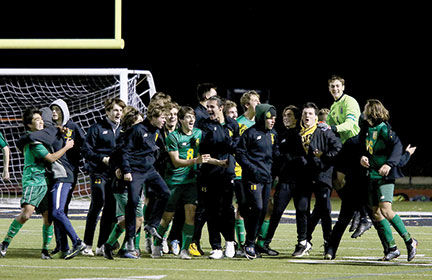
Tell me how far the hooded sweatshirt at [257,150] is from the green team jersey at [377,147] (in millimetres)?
1148

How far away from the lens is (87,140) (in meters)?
9.61

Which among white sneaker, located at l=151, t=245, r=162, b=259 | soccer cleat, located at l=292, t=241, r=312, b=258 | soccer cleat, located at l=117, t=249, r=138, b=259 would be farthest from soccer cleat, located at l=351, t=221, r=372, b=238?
soccer cleat, located at l=117, t=249, r=138, b=259

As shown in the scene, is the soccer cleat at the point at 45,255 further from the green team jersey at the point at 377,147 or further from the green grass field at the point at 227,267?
the green team jersey at the point at 377,147

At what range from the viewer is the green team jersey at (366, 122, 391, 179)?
28.7 feet

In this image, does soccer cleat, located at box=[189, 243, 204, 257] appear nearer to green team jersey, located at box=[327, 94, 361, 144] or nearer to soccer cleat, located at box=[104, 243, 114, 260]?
soccer cleat, located at box=[104, 243, 114, 260]

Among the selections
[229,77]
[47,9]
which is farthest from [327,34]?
[47,9]

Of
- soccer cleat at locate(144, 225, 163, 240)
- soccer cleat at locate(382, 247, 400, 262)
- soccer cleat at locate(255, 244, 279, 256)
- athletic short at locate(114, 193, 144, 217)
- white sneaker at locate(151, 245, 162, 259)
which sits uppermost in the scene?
athletic short at locate(114, 193, 144, 217)

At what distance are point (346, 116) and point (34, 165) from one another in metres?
3.59

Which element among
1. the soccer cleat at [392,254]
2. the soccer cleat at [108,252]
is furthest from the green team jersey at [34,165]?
the soccer cleat at [392,254]

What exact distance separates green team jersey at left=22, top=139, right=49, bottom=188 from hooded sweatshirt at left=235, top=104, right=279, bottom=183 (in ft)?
6.76

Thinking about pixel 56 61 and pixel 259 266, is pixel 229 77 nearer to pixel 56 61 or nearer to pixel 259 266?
pixel 56 61

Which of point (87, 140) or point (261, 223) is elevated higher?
point (87, 140)

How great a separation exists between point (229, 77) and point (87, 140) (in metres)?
17.2

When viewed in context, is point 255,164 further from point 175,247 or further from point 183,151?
point 175,247
